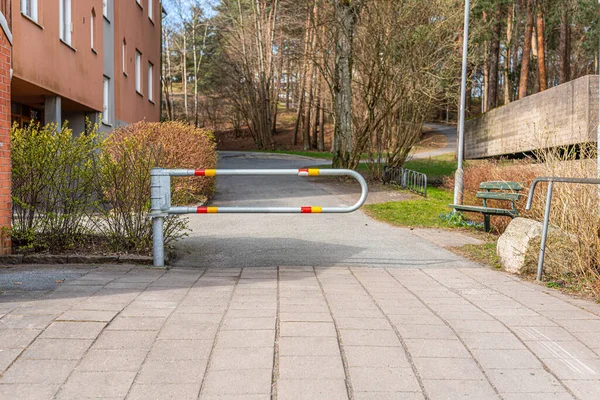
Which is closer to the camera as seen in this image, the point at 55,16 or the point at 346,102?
the point at 55,16

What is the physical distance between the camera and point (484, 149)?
25969mm

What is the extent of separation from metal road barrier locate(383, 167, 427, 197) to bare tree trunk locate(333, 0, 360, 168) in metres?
1.38

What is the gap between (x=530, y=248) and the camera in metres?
6.85

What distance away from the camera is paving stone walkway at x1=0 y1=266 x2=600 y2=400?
A: 3232mm

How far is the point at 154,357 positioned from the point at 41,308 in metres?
1.34

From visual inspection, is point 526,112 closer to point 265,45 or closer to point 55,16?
point 55,16

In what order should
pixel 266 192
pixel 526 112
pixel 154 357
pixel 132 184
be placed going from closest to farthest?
pixel 154 357, pixel 132 184, pixel 266 192, pixel 526 112

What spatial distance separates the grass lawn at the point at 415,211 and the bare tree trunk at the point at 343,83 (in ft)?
13.8


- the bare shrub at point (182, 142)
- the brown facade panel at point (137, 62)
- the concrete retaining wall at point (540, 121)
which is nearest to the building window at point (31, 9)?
the bare shrub at point (182, 142)

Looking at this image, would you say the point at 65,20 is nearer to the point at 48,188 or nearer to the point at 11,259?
the point at 48,188

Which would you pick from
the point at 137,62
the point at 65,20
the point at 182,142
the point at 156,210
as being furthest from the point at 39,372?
the point at 137,62

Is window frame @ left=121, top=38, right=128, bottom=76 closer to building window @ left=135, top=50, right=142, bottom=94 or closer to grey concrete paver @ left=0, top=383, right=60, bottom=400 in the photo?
building window @ left=135, top=50, right=142, bottom=94

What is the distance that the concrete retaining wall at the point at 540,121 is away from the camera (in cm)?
1541

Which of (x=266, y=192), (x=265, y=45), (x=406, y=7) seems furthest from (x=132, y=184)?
(x=265, y=45)
